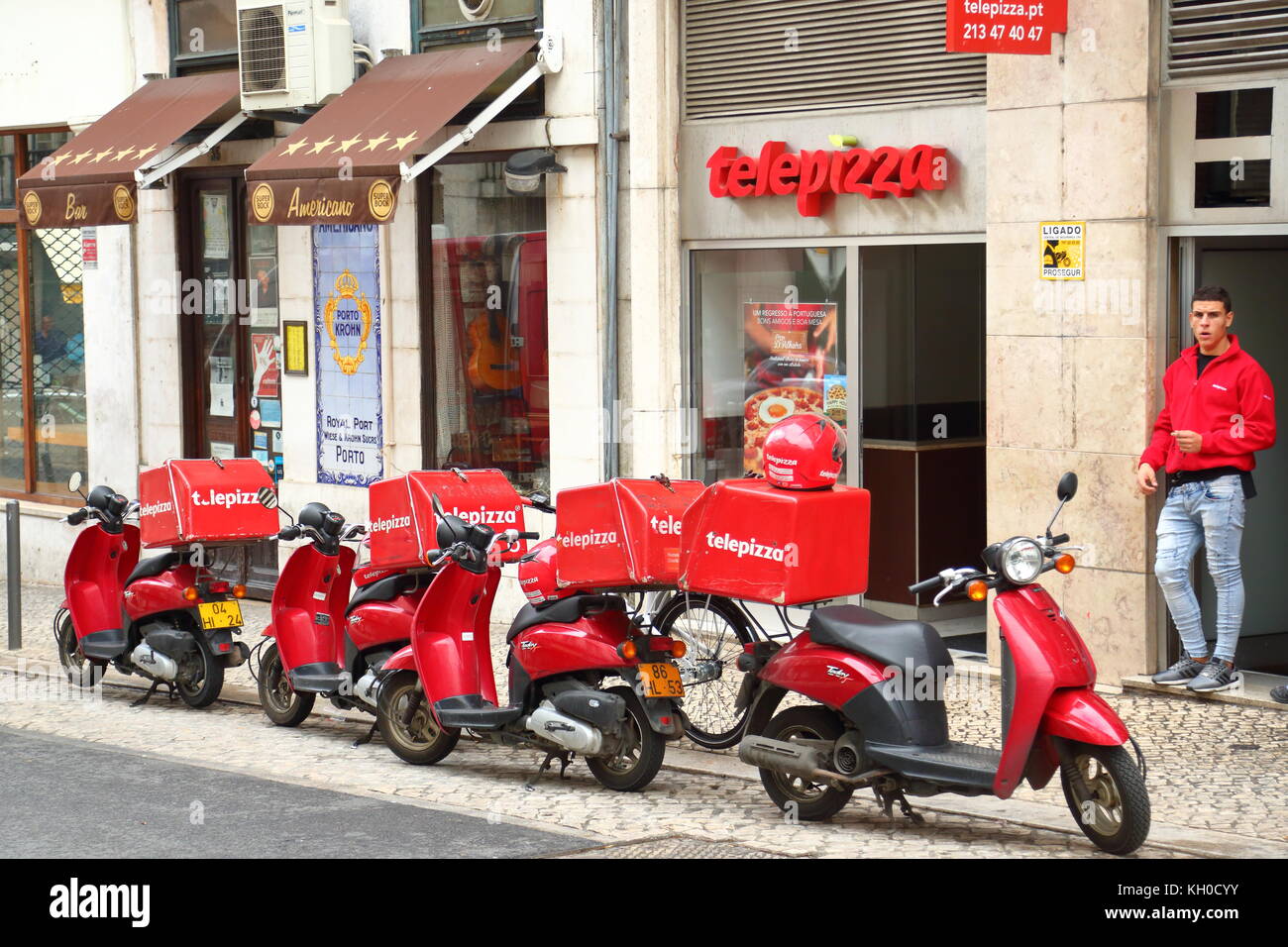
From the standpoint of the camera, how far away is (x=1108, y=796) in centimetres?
661

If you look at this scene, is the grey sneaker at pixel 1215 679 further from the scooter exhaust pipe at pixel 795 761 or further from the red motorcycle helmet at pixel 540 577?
the red motorcycle helmet at pixel 540 577

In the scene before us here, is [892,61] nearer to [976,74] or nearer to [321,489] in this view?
[976,74]

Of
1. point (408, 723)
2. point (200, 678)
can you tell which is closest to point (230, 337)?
point (200, 678)

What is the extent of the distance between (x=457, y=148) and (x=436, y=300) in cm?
113

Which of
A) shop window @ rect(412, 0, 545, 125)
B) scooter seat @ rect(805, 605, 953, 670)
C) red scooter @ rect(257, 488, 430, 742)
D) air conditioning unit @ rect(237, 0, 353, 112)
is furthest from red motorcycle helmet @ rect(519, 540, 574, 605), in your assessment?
air conditioning unit @ rect(237, 0, 353, 112)

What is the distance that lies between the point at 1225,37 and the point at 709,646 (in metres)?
4.06

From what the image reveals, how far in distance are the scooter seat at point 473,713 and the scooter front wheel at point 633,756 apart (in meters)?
0.48

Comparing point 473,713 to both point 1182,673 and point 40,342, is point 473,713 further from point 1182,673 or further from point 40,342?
point 40,342

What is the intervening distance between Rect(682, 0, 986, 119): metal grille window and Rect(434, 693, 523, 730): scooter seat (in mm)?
4593

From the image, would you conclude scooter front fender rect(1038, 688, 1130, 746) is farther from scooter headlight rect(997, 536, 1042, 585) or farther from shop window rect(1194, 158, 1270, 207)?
shop window rect(1194, 158, 1270, 207)

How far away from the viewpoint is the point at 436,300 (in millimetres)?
13422

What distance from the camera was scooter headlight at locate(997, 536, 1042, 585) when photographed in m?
6.84

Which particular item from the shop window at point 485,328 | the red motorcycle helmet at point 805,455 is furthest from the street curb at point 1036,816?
the shop window at point 485,328

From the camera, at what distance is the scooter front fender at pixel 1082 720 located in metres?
6.44
